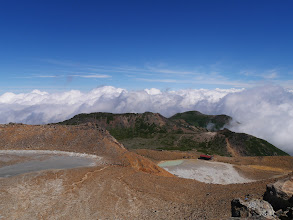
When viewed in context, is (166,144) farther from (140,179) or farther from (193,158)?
(140,179)

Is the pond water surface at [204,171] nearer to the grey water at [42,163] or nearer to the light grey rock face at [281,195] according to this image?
the grey water at [42,163]

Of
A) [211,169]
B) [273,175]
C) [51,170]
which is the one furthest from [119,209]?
[273,175]

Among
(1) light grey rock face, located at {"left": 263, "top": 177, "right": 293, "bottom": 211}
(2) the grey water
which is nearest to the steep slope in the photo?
(2) the grey water

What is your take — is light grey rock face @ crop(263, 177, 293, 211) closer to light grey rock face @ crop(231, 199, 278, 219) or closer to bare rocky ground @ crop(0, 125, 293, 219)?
light grey rock face @ crop(231, 199, 278, 219)

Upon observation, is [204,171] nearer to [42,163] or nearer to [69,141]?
[69,141]

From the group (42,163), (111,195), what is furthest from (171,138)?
(111,195)
